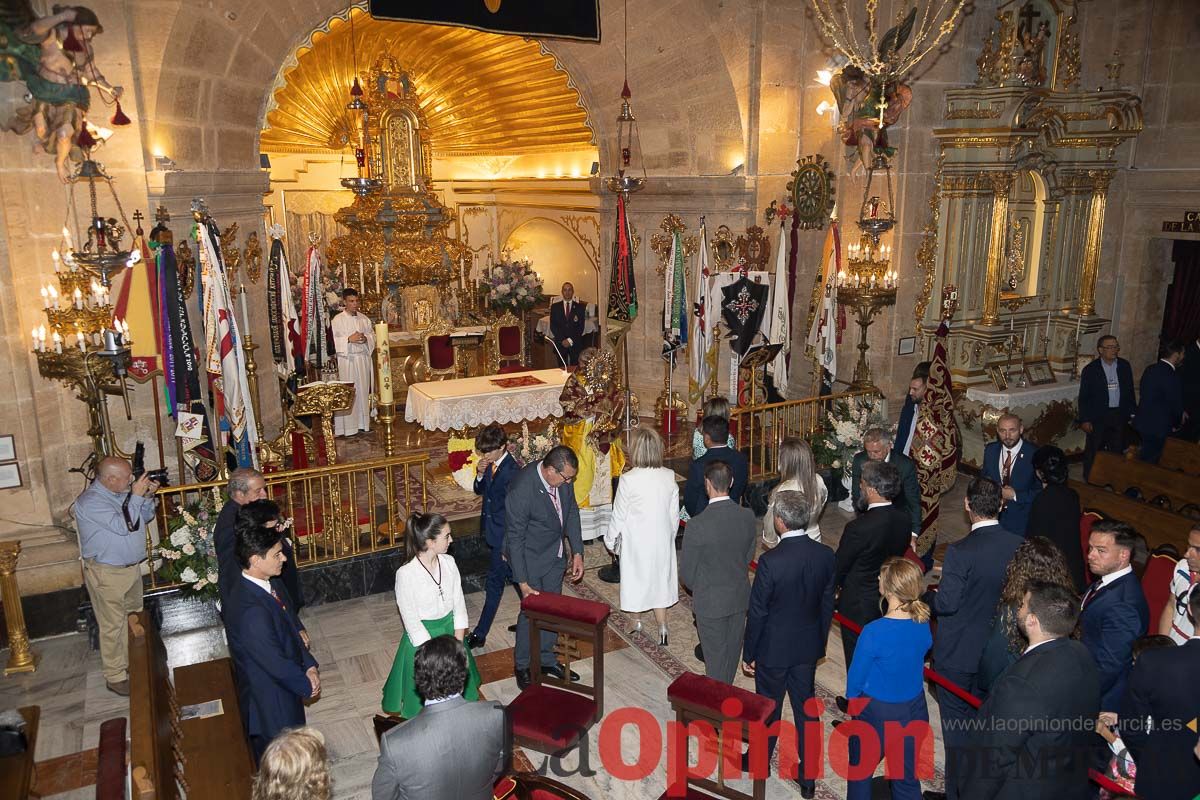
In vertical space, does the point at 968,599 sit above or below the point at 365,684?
above

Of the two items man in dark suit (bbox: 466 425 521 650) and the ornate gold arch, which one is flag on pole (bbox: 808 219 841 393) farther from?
man in dark suit (bbox: 466 425 521 650)

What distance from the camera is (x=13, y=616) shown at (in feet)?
22.0

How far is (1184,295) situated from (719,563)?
33.8 feet

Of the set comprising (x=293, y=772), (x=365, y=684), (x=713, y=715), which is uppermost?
(x=293, y=772)

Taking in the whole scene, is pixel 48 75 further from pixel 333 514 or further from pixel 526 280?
pixel 526 280

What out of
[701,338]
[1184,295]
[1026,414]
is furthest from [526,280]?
[1184,295]

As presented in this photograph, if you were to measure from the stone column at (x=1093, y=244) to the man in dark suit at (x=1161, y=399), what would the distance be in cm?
276

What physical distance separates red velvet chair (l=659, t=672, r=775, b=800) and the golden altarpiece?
24.9ft

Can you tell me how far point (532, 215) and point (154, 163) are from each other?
26.5 ft

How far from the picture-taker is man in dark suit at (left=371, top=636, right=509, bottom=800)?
3.29 m

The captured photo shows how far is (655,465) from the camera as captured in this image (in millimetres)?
6332

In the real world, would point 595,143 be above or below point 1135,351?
above

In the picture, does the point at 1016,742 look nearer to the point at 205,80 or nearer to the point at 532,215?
the point at 205,80

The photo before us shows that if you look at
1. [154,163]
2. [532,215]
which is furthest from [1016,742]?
[532,215]
